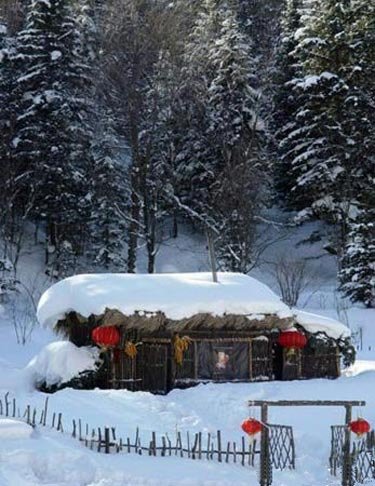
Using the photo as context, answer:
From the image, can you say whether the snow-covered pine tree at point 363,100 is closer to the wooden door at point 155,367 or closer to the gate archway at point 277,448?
the wooden door at point 155,367

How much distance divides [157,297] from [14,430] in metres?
7.86

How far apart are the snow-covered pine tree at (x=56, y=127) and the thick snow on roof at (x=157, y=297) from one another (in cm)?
1036

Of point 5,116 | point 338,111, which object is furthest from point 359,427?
point 5,116

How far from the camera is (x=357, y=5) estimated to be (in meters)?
32.9

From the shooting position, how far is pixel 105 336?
18.7 metres

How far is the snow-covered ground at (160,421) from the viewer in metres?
10.6

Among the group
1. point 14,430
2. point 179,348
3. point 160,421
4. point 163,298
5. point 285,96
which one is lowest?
point 160,421

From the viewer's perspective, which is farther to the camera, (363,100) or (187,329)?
(363,100)

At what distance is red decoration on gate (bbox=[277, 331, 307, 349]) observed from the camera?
20500mm

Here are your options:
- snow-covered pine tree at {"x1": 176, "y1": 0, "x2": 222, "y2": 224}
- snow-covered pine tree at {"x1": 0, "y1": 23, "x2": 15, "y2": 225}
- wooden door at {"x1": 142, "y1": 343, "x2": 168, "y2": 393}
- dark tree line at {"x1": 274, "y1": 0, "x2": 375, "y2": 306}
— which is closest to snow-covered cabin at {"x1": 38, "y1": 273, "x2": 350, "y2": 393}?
wooden door at {"x1": 142, "y1": 343, "x2": 168, "y2": 393}

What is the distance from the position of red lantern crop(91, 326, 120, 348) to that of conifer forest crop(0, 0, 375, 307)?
11071 mm

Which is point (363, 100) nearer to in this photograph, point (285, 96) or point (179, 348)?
point (285, 96)

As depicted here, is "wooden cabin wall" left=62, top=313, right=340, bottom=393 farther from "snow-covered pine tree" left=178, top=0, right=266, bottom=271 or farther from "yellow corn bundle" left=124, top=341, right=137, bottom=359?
"snow-covered pine tree" left=178, top=0, right=266, bottom=271

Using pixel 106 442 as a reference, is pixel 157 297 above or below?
above
